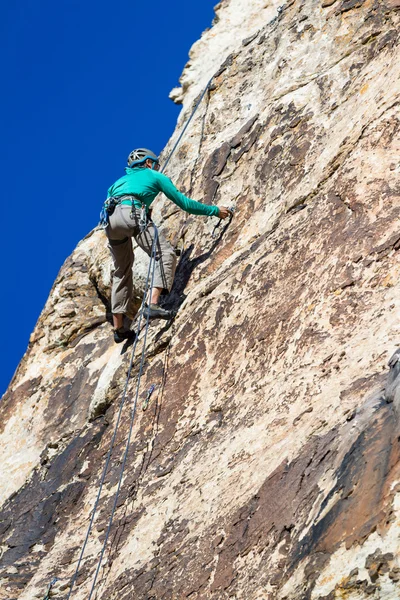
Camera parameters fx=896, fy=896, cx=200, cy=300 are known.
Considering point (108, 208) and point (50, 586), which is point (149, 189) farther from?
point (50, 586)

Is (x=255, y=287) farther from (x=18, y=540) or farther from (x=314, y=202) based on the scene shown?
(x=18, y=540)

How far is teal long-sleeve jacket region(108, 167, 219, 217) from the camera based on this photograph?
8.23 meters

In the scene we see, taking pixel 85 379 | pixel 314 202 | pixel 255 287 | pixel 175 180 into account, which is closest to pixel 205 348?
pixel 255 287

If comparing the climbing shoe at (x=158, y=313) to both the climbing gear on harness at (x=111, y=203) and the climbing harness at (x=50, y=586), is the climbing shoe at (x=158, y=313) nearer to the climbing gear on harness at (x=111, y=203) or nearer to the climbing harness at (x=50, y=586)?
the climbing gear on harness at (x=111, y=203)

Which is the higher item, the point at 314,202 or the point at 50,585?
the point at 314,202

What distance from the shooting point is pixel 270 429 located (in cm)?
586

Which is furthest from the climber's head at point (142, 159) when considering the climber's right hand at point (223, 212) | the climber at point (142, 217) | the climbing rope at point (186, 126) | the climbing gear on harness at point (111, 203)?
the climbing rope at point (186, 126)

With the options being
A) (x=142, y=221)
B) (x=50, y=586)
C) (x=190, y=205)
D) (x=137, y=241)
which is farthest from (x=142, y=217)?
(x=50, y=586)

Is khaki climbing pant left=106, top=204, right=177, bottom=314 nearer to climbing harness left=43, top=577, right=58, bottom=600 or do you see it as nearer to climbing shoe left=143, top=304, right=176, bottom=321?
climbing shoe left=143, top=304, right=176, bottom=321

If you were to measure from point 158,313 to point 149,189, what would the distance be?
51.6 inches

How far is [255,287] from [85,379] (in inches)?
102

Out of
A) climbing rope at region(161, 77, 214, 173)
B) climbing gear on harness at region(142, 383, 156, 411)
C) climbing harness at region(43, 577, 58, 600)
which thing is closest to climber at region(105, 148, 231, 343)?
climbing gear on harness at region(142, 383, 156, 411)

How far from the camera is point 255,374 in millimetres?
6574

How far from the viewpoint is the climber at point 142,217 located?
824 cm
